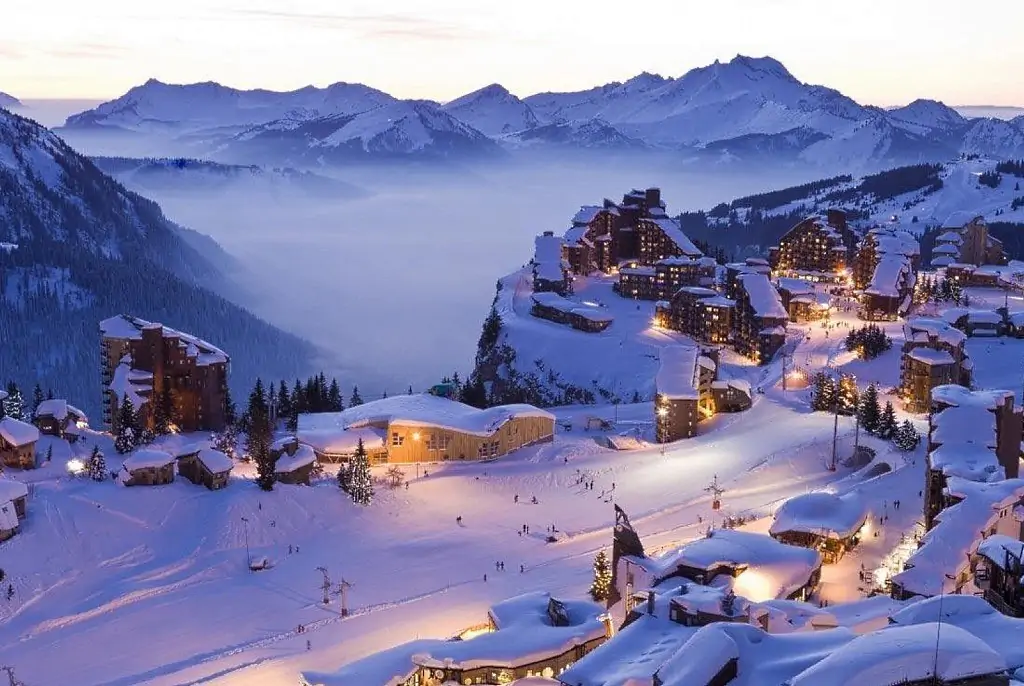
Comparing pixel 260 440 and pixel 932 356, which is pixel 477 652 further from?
pixel 932 356

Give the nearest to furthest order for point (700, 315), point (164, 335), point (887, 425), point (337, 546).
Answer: point (337, 546), point (887, 425), point (164, 335), point (700, 315)

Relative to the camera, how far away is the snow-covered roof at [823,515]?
44.4 metres

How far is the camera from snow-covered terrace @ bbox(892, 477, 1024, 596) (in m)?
37.5

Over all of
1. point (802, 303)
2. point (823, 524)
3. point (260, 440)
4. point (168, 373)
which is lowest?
point (260, 440)

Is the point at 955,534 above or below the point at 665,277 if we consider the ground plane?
below

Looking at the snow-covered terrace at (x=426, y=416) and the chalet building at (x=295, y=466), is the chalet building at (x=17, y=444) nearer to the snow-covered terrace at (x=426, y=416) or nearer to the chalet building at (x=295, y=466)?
the chalet building at (x=295, y=466)

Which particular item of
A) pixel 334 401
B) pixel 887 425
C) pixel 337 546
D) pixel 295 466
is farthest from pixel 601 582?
pixel 334 401

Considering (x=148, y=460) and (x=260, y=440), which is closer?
(x=148, y=460)

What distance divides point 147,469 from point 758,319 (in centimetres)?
5765

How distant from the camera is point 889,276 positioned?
100 metres

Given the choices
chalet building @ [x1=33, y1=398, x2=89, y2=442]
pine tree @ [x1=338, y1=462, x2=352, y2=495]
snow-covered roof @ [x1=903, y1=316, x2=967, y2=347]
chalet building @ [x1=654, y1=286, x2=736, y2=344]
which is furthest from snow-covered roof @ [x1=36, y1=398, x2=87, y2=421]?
A: snow-covered roof @ [x1=903, y1=316, x2=967, y2=347]

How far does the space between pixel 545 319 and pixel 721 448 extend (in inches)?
1777

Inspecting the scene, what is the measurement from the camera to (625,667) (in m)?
29.2

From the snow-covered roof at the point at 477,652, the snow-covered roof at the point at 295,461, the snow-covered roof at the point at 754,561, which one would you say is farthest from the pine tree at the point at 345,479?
the snow-covered roof at the point at 754,561
